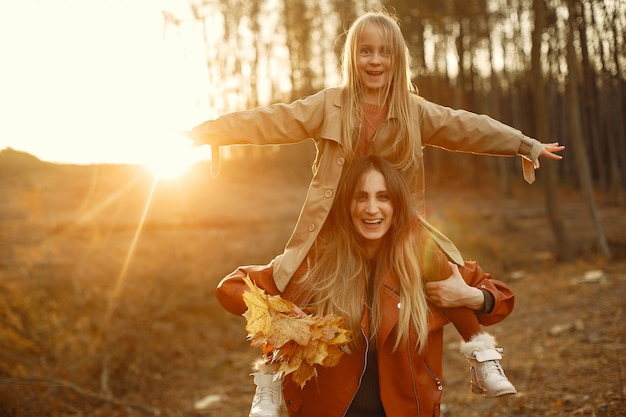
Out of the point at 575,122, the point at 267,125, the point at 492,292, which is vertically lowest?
the point at 492,292

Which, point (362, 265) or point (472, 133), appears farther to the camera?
point (472, 133)

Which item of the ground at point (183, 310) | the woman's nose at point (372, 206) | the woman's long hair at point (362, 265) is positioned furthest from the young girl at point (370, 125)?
the ground at point (183, 310)

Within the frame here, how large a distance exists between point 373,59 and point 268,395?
196 cm

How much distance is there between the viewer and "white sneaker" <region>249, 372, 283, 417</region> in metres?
2.83

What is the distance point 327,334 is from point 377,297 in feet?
1.32

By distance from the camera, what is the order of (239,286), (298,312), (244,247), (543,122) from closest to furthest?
(298,312) < (239,286) < (543,122) < (244,247)

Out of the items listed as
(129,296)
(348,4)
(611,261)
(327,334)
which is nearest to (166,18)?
(129,296)

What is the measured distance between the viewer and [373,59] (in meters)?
3.34

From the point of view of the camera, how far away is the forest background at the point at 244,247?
6.11 m

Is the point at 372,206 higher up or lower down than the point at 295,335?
higher up

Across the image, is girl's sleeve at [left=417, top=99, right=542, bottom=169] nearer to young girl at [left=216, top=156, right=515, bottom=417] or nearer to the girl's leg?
young girl at [left=216, top=156, right=515, bottom=417]

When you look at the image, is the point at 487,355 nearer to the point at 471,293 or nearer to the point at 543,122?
the point at 471,293

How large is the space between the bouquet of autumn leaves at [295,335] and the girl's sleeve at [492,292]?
81cm

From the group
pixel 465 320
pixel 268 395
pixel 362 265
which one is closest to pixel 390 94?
pixel 362 265
